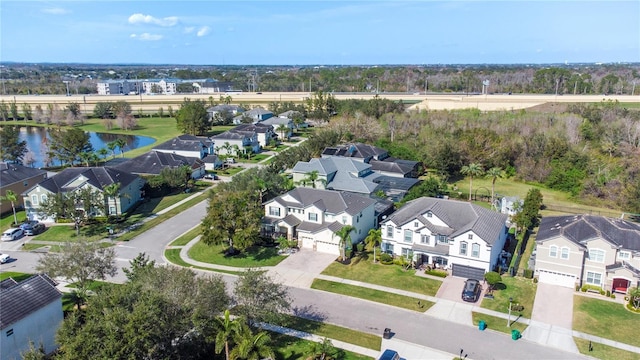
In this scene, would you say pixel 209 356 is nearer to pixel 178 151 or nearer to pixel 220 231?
pixel 220 231

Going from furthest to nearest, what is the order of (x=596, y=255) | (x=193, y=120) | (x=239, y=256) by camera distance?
(x=193, y=120) < (x=239, y=256) < (x=596, y=255)

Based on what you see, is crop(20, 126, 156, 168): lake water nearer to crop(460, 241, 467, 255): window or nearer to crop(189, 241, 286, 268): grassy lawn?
crop(189, 241, 286, 268): grassy lawn

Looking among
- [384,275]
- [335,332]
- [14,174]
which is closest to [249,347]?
[335,332]

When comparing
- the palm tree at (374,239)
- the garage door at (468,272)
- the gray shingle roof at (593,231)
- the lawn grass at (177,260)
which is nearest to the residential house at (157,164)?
the lawn grass at (177,260)

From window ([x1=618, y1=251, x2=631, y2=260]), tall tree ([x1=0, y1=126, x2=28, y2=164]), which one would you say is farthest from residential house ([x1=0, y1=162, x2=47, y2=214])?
window ([x1=618, y1=251, x2=631, y2=260])

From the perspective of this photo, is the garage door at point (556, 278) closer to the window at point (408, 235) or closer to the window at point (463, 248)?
the window at point (463, 248)

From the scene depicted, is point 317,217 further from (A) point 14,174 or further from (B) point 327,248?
(A) point 14,174

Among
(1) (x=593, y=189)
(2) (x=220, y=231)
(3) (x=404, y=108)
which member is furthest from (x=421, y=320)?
(3) (x=404, y=108)
